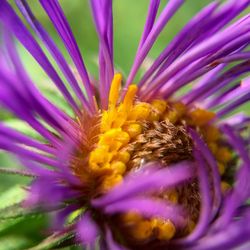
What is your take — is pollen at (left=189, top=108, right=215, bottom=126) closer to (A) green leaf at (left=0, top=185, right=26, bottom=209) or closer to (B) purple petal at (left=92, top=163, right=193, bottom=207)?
(B) purple petal at (left=92, top=163, right=193, bottom=207)

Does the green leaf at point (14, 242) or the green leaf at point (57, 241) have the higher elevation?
the green leaf at point (14, 242)

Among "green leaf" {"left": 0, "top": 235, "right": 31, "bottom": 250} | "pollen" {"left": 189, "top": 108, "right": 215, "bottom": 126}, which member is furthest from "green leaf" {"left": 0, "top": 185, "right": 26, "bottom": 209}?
"pollen" {"left": 189, "top": 108, "right": 215, "bottom": 126}

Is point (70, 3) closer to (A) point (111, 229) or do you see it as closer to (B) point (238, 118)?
(B) point (238, 118)

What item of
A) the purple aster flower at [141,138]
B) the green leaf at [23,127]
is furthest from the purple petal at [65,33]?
the green leaf at [23,127]

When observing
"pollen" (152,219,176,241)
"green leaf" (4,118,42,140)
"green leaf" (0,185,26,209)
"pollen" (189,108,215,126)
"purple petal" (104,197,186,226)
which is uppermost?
"green leaf" (4,118,42,140)

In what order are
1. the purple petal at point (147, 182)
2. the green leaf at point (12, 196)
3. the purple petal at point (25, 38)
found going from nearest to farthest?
the purple petal at point (147, 182)
the purple petal at point (25, 38)
the green leaf at point (12, 196)

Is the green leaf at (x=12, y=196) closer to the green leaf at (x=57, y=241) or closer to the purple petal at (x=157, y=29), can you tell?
the green leaf at (x=57, y=241)

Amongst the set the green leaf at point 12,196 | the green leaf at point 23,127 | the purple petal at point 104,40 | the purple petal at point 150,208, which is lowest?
the purple petal at point 150,208

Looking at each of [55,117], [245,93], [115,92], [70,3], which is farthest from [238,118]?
[70,3]
